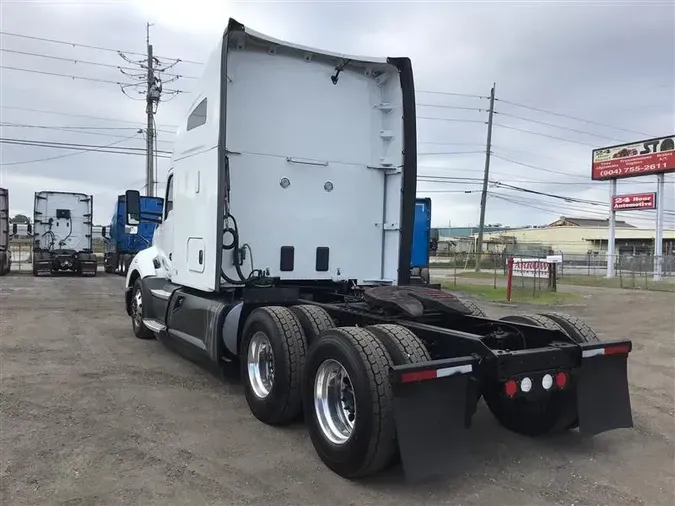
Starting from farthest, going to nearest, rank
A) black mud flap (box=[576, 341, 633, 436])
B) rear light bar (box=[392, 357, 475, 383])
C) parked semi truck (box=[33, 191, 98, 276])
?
parked semi truck (box=[33, 191, 98, 276]) → black mud flap (box=[576, 341, 633, 436]) → rear light bar (box=[392, 357, 475, 383])

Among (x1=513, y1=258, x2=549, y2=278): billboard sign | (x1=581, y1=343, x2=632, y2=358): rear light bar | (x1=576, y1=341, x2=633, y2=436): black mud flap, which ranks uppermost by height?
(x1=513, y1=258, x2=549, y2=278): billboard sign

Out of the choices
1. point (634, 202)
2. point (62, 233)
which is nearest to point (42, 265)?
point (62, 233)

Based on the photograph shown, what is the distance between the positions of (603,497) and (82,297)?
15.9 m

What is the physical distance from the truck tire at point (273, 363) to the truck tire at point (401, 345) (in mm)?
955

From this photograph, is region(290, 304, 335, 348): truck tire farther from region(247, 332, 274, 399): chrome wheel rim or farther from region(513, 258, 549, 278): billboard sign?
region(513, 258, 549, 278): billboard sign

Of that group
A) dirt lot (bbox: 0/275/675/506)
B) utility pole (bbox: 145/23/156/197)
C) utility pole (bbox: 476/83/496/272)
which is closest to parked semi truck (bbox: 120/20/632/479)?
dirt lot (bbox: 0/275/675/506)

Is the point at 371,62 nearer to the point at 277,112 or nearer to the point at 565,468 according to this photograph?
the point at 277,112

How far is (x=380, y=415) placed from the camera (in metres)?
3.88

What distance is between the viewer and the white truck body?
6.43 m

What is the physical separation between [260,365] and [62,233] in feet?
79.9

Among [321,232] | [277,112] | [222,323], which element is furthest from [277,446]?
[277,112]

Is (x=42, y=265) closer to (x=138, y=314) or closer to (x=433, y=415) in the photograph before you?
(x=138, y=314)

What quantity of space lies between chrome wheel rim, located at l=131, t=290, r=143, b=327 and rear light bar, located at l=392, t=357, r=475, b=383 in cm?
648

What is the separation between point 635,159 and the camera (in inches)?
1468
